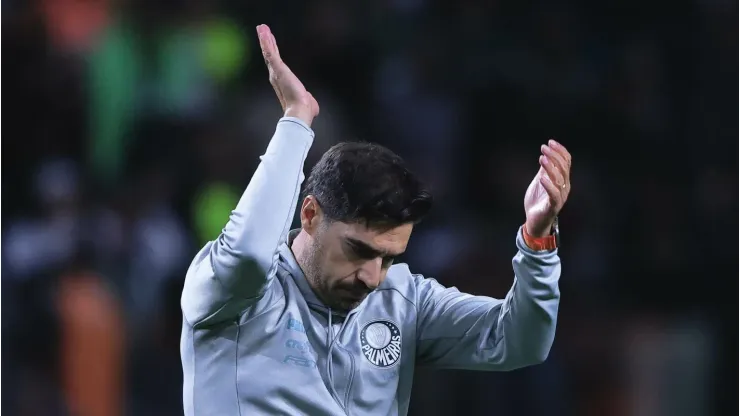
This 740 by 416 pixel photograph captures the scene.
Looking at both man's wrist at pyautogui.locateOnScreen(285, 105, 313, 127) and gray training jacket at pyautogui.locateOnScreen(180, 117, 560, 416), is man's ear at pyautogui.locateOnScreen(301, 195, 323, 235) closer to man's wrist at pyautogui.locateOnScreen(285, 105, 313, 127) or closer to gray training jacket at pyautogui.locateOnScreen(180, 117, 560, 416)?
gray training jacket at pyautogui.locateOnScreen(180, 117, 560, 416)

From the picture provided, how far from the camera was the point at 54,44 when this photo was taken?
6.48 meters

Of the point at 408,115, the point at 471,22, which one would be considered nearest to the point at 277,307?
the point at 408,115

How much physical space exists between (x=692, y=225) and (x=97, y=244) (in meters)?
2.90

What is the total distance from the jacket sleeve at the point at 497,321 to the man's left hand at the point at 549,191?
0.06 metres

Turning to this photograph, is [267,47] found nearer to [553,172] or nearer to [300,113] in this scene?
[300,113]

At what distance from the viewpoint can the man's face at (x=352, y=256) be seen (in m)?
2.99

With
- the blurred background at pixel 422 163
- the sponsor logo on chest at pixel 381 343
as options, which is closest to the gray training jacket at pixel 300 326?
the sponsor logo on chest at pixel 381 343

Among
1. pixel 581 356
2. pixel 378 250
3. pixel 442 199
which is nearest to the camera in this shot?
pixel 378 250

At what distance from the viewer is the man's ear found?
10.1 feet

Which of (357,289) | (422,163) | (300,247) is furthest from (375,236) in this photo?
(422,163)

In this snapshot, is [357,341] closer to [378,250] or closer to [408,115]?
[378,250]

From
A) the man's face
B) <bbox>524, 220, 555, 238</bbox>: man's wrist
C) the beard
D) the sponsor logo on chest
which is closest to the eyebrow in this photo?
the man's face

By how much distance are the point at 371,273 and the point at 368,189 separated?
0.20m

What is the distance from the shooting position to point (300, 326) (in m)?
3.05
